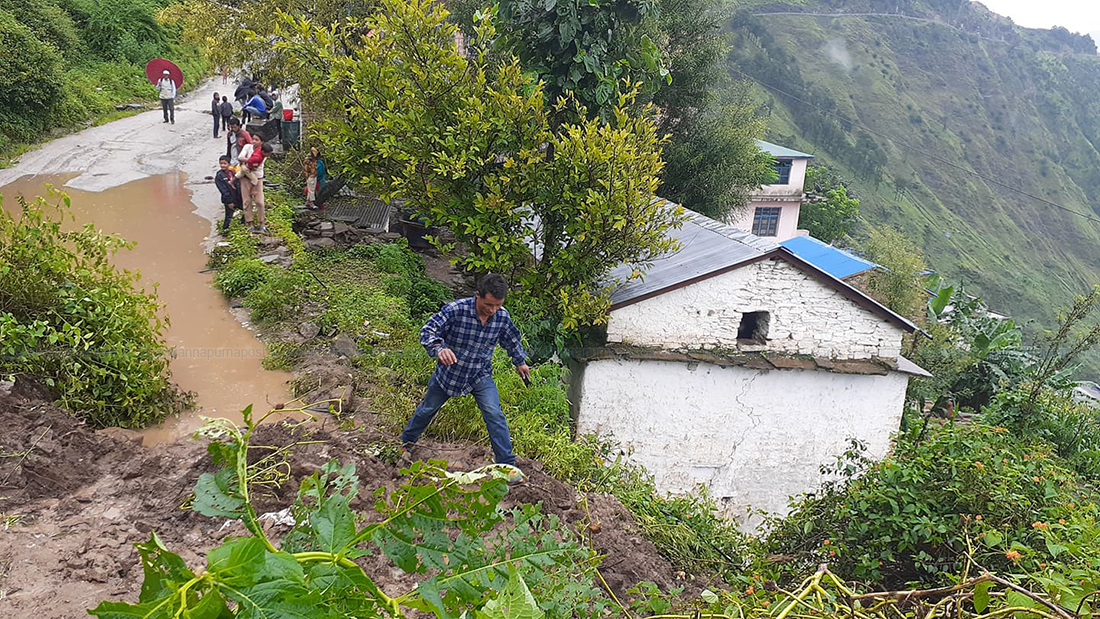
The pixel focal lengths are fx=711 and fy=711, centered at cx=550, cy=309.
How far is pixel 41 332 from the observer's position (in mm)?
4895

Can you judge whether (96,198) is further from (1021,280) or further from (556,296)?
(1021,280)

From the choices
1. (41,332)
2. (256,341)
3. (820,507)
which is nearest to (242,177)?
(256,341)

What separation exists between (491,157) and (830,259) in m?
17.7

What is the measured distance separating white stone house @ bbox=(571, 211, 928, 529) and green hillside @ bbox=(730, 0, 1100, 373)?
48.3m

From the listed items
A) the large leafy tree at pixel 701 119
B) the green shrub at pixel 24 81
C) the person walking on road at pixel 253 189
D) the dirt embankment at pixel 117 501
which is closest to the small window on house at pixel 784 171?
the large leafy tree at pixel 701 119

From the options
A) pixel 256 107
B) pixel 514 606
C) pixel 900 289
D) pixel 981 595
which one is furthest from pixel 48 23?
pixel 900 289

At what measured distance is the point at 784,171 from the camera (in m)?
30.0

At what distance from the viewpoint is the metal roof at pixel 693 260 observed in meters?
8.39

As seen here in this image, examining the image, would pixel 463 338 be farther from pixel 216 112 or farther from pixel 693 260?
pixel 216 112

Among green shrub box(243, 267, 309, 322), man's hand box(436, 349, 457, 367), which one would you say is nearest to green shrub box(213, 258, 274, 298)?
green shrub box(243, 267, 309, 322)

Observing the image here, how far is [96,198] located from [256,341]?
6281 millimetres

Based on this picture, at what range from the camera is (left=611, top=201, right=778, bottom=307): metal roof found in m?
8.39

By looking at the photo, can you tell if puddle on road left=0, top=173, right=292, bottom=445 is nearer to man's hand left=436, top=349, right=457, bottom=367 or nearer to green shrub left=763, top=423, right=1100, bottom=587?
man's hand left=436, top=349, right=457, bottom=367

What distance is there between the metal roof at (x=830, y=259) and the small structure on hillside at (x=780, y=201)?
13.4ft
